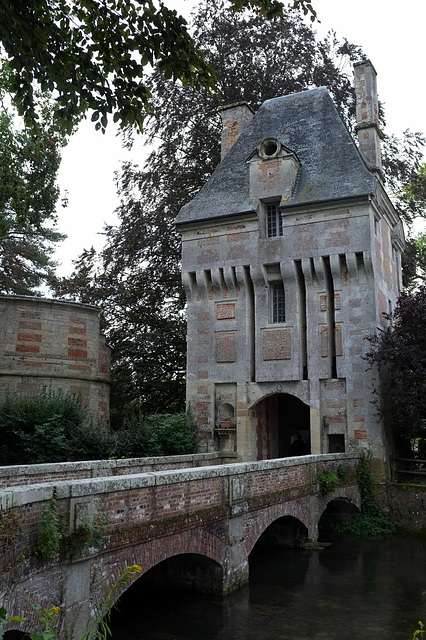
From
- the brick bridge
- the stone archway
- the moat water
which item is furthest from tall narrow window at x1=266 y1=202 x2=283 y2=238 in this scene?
the moat water

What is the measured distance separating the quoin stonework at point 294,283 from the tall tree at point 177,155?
4379mm

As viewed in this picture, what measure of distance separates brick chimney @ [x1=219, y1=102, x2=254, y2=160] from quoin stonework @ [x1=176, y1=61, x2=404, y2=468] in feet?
5.69

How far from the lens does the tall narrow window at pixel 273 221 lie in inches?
838

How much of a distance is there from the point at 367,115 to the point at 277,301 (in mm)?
7535

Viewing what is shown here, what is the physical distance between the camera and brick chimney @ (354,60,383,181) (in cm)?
2177

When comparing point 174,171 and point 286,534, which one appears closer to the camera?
point 286,534

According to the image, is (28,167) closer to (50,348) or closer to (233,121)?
(50,348)

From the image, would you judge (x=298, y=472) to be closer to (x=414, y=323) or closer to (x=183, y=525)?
(x=183, y=525)

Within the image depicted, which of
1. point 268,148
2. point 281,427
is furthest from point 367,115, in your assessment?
point 281,427

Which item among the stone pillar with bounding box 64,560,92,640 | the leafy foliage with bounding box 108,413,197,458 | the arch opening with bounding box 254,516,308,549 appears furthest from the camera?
the leafy foliage with bounding box 108,413,197,458

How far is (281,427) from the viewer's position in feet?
77.9

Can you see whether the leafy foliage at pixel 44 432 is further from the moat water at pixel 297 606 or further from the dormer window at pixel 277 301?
the dormer window at pixel 277 301

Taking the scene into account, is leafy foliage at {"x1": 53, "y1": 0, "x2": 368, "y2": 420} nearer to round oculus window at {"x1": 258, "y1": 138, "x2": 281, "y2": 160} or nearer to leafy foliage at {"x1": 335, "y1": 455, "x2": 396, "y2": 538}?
round oculus window at {"x1": 258, "y1": 138, "x2": 281, "y2": 160}

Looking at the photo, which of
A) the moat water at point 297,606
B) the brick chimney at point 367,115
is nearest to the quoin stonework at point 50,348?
the moat water at point 297,606
